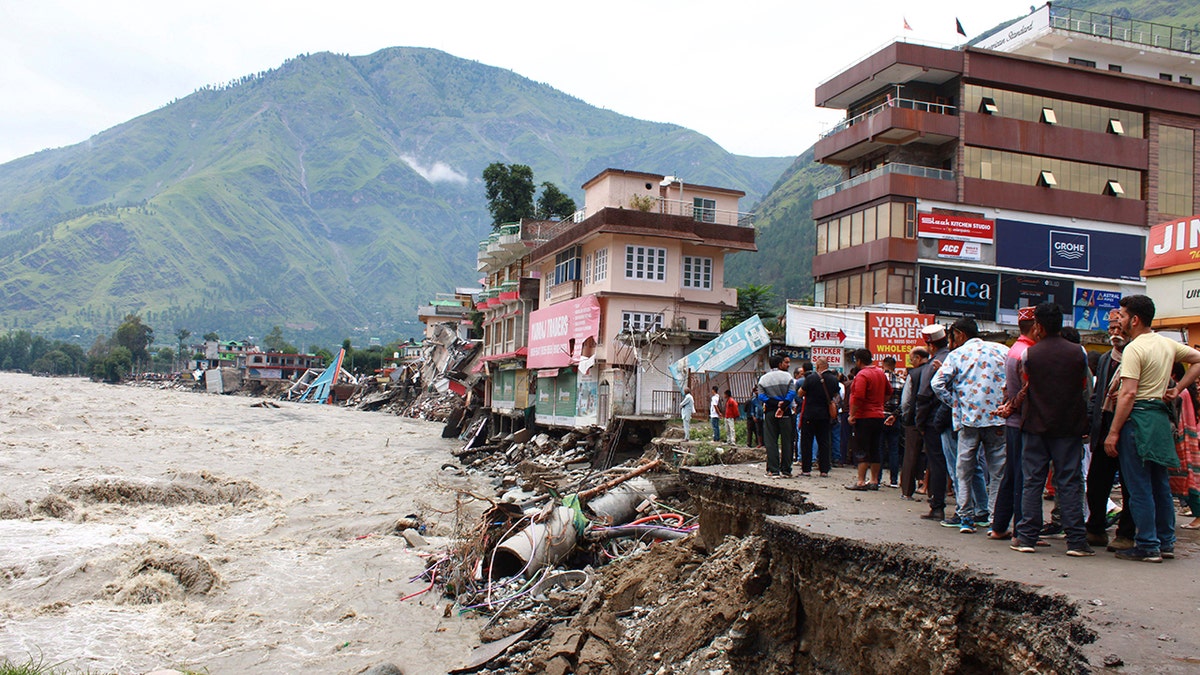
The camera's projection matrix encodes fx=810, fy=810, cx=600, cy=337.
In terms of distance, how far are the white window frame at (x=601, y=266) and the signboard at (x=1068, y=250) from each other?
54.3ft

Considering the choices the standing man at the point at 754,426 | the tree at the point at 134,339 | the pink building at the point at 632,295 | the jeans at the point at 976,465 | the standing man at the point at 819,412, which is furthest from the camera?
the tree at the point at 134,339

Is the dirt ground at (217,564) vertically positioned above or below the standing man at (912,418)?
below

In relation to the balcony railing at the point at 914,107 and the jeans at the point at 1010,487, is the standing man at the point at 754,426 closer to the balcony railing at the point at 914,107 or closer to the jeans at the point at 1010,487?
the jeans at the point at 1010,487

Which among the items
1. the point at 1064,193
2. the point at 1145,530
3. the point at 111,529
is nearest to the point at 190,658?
the point at 111,529

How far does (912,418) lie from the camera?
8.73 metres

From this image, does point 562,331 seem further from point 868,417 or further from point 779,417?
point 868,417

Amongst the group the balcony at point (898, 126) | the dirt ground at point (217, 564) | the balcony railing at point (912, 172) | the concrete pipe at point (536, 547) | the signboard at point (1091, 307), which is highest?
the balcony at point (898, 126)

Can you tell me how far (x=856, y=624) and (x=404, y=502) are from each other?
19.7m

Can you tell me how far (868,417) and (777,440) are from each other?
1.74 m

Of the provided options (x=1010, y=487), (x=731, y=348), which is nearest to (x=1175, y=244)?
(x=1010, y=487)

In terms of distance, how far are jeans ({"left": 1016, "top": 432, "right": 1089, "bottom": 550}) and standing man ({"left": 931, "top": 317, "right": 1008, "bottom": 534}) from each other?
2.21 feet

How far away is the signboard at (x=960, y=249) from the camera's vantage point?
33.3 metres

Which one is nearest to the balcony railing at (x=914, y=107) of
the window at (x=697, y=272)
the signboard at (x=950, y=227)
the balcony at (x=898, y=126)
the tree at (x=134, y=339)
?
the balcony at (x=898, y=126)

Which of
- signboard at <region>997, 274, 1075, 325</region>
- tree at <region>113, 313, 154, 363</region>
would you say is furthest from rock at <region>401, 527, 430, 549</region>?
tree at <region>113, 313, 154, 363</region>
